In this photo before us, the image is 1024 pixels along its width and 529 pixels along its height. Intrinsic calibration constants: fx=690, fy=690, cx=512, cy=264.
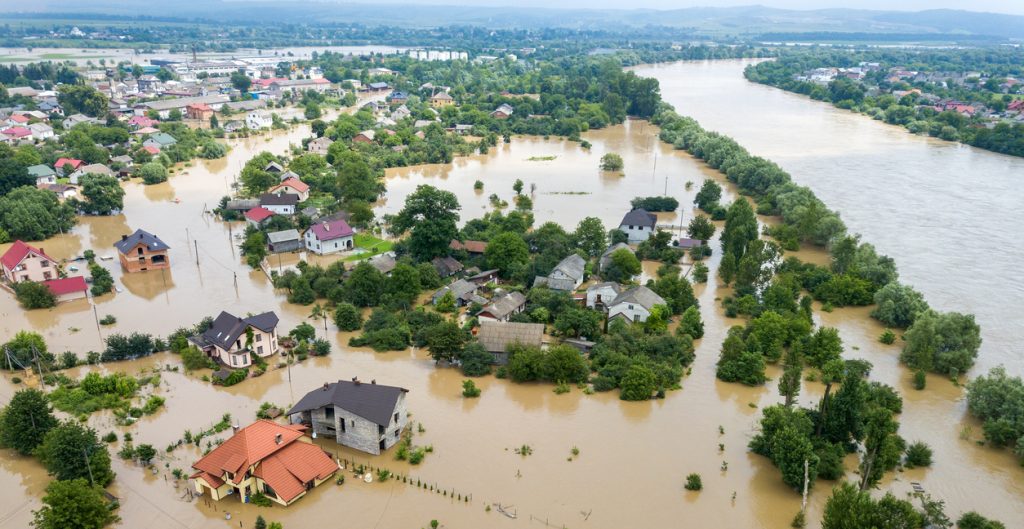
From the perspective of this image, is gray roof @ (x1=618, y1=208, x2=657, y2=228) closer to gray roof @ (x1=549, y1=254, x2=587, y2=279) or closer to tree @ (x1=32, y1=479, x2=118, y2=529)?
gray roof @ (x1=549, y1=254, x2=587, y2=279)

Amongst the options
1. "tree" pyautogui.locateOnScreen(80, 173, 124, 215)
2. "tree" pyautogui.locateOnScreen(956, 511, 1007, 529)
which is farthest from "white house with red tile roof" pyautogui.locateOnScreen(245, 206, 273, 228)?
"tree" pyautogui.locateOnScreen(956, 511, 1007, 529)

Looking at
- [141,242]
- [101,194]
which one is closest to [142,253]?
[141,242]

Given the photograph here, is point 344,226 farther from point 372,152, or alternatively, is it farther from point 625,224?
point 372,152

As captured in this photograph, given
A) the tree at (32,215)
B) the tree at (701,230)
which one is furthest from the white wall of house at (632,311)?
the tree at (32,215)

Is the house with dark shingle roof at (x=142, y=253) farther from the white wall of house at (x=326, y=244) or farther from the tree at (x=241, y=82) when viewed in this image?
the tree at (x=241, y=82)

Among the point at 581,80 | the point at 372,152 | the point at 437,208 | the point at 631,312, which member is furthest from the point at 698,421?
the point at 581,80

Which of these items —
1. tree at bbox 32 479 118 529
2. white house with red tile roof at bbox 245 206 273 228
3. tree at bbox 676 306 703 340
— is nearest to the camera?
tree at bbox 32 479 118 529
